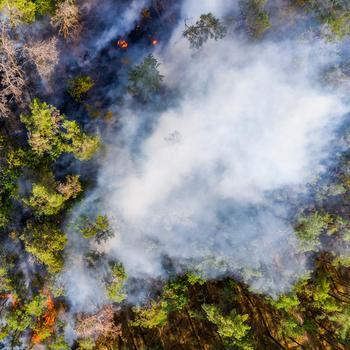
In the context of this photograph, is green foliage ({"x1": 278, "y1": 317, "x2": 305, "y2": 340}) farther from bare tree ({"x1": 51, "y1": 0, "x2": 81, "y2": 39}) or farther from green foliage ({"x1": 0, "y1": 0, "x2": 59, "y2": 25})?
green foliage ({"x1": 0, "y1": 0, "x2": 59, "y2": 25})

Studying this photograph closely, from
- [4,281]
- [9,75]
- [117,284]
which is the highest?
[9,75]

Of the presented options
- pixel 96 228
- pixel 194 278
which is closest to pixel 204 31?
pixel 96 228

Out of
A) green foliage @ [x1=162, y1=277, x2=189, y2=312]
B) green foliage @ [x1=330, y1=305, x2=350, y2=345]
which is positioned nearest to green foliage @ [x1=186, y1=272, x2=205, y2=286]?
green foliage @ [x1=162, y1=277, x2=189, y2=312]

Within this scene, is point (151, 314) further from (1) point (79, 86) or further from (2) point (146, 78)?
(1) point (79, 86)

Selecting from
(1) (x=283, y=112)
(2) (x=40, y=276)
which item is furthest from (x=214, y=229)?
(2) (x=40, y=276)

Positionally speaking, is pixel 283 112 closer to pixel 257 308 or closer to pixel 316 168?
pixel 316 168
